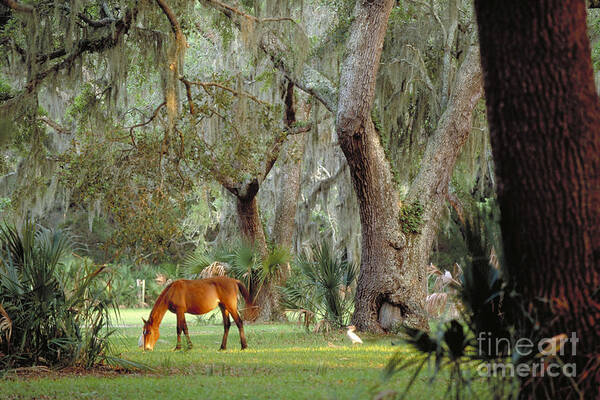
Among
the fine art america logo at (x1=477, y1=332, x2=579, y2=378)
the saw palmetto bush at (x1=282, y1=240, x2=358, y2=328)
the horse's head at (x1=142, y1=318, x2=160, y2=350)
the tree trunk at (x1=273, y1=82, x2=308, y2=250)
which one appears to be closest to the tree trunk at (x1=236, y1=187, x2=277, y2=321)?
the tree trunk at (x1=273, y1=82, x2=308, y2=250)

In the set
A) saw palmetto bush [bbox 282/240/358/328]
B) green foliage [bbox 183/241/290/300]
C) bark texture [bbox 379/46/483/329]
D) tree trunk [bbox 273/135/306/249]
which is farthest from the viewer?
tree trunk [bbox 273/135/306/249]

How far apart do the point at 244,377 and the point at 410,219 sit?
5.85m

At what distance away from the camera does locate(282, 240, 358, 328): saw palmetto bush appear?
1323 centimetres

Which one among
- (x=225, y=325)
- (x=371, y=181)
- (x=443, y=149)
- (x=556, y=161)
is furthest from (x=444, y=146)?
(x=556, y=161)

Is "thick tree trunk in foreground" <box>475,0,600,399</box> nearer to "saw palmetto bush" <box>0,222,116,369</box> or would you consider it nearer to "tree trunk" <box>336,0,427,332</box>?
"saw palmetto bush" <box>0,222,116,369</box>

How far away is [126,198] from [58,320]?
3.76 metres

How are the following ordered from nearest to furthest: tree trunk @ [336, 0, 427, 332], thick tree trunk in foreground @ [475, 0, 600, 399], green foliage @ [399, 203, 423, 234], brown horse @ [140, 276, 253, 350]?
thick tree trunk in foreground @ [475, 0, 600, 399], brown horse @ [140, 276, 253, 350], tree trunk @ [336, 0, 427, 332], green foliage @ [399, 203, 423, 234]

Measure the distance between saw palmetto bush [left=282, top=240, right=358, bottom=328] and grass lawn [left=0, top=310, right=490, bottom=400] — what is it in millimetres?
2109

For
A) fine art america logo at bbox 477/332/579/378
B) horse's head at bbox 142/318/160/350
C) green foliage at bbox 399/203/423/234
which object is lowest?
horse's head at bbox 142/318/160/350

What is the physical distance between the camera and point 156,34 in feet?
40.2

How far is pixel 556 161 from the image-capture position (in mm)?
4125

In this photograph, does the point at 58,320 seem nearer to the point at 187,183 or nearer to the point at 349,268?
the point at 187,183

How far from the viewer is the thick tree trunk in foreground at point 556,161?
409 centimetres

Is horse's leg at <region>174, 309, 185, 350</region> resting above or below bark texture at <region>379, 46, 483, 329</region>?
below
